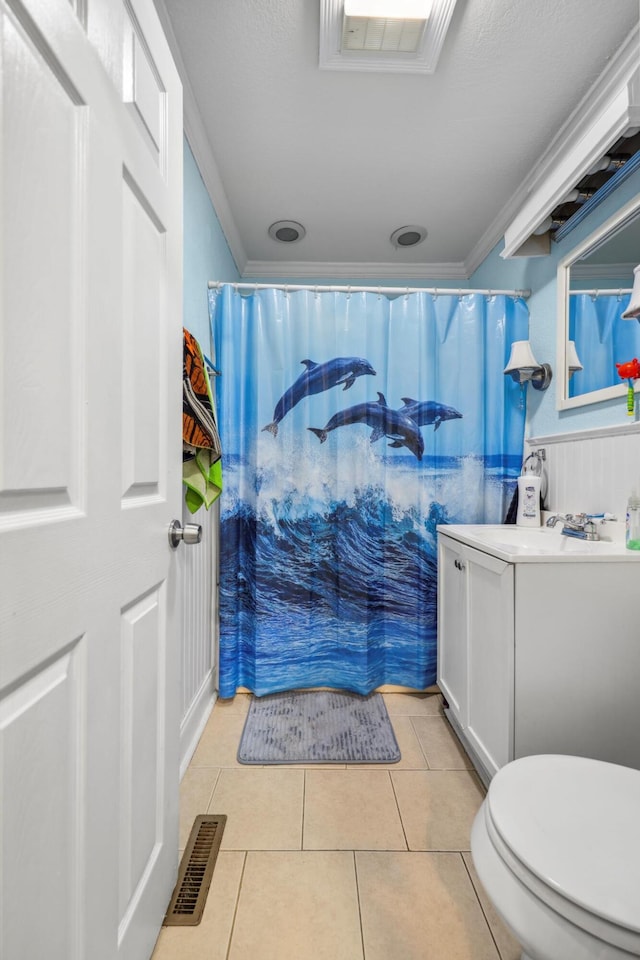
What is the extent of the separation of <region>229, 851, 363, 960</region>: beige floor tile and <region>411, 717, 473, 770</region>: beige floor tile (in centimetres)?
53

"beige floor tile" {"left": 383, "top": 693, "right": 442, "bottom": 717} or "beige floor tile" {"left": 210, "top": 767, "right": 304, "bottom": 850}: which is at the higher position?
"beige floor tile" {"left": 383, "top": 693, "right": 442, "bottom": 717}

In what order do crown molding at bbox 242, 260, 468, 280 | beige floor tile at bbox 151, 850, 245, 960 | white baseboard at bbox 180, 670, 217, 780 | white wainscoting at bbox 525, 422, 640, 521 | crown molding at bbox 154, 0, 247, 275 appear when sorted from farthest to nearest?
crown molding at bbox 242, 260, 468, 280
white baseboard at bbox 180, 670, 217, 780
white wainscoting at bbox 525, 422, 640, 521
crown molding at bbox 154, 0, 247, 275
beige floor tile at bbox 151, 850, 245, 960

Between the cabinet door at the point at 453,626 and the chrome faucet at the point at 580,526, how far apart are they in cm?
38

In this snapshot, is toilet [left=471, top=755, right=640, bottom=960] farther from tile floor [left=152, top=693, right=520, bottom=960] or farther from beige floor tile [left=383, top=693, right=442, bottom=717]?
beige floor tile [left=383, top=693, right=442, bottom=717]

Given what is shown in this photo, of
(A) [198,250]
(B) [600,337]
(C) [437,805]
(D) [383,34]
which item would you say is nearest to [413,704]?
(C) [437,805]

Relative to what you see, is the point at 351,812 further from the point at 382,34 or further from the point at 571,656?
the point at 382,34

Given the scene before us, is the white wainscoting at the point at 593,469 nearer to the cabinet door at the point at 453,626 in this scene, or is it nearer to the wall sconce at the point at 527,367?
the wall sconce at the point at 527,367

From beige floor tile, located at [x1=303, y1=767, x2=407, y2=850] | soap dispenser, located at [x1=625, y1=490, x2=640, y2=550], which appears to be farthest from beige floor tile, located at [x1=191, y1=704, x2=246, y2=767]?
soap dispenser, located at [x1=625, y1=490, x2=640, y2=550]

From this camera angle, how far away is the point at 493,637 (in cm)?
132

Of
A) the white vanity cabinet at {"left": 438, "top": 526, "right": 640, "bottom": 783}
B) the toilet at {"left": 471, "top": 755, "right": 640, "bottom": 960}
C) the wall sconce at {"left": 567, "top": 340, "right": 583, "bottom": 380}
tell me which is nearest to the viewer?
the toilet at {"left": 471, "top": 755, "right": 640, "bottom": 960}

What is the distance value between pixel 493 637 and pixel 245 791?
3.09ft

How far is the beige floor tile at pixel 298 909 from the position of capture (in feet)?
3.17

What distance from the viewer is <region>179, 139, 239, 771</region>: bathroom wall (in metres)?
1.58

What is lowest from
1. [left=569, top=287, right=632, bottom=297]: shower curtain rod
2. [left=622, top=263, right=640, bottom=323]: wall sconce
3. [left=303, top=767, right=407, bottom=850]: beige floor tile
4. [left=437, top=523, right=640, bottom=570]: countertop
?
[left=303, top=767, right=407, bottom=850]: beige floor tile
